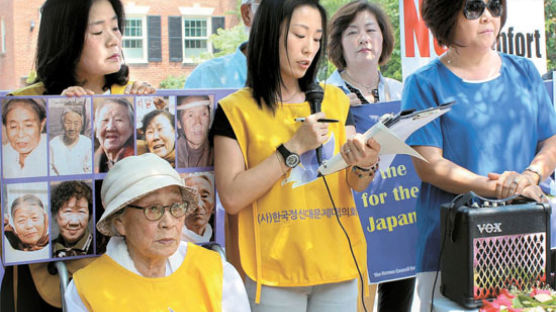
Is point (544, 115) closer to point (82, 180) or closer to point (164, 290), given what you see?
point (164, 290)

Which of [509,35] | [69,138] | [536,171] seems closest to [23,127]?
[69,138]

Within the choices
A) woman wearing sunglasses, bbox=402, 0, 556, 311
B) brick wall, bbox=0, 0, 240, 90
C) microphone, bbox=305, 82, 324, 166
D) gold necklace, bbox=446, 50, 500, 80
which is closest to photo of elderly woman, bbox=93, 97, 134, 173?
microphone, bbox=305, 82, 324, 166

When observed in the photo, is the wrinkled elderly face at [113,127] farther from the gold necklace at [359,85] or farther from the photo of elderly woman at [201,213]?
the gold necklace at [359,85]

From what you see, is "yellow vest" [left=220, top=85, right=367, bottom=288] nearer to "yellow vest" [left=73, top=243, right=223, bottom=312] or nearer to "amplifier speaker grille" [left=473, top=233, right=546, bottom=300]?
"yellow vest" [left=73, top=243, right=223, bottom=312]

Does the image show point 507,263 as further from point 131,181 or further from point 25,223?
point 25,223

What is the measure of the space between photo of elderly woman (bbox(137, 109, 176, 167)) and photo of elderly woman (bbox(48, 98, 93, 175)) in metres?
0.20

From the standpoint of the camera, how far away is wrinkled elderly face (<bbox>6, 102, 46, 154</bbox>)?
93.3 inches

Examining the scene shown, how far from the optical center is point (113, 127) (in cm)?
249

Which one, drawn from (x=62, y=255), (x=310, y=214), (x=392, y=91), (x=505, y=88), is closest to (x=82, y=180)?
(x=62, y=255)

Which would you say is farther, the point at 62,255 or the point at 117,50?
the point at 117,50

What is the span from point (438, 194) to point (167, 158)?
111 cm

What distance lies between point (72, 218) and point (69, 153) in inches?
9.5

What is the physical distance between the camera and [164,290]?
231 centimetres

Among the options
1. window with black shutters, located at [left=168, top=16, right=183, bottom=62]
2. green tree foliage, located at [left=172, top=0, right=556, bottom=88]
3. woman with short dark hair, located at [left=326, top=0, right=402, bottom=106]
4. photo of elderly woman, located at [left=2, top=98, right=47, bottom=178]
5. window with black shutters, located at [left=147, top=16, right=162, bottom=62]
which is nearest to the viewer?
photo of elderly woman, located at [left=2, top=98, right=47, bottom=178]
